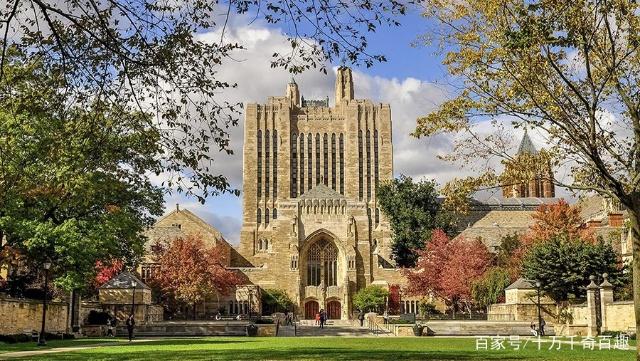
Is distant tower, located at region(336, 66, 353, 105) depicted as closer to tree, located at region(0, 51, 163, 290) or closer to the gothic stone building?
the gothic stone building

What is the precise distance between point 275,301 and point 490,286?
23149mm

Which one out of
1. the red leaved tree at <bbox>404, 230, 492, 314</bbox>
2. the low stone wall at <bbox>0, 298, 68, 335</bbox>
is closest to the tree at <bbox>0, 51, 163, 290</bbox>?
the low stone wall at <bbox>0, 298, 68, 335</bbox>

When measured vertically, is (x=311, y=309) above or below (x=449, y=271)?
below

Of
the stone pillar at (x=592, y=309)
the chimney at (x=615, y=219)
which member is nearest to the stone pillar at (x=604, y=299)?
the stone pillar at (x=592, y=309)

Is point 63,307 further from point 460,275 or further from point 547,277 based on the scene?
point 460,275

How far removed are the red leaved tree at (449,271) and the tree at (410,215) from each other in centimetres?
1460

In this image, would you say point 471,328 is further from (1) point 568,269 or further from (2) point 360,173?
(2) point 360,173

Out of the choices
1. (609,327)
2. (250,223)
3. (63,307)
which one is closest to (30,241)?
(63,307)

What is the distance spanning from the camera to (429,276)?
59438 mm

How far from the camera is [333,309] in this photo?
6894cm

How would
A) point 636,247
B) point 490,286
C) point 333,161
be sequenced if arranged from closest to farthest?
A: point 636,247
point 490,286
point 333,161

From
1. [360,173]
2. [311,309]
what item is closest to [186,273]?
[311,309]

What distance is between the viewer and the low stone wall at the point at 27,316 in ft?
98.1

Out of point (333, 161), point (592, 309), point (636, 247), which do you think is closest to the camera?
point (636, 247)
